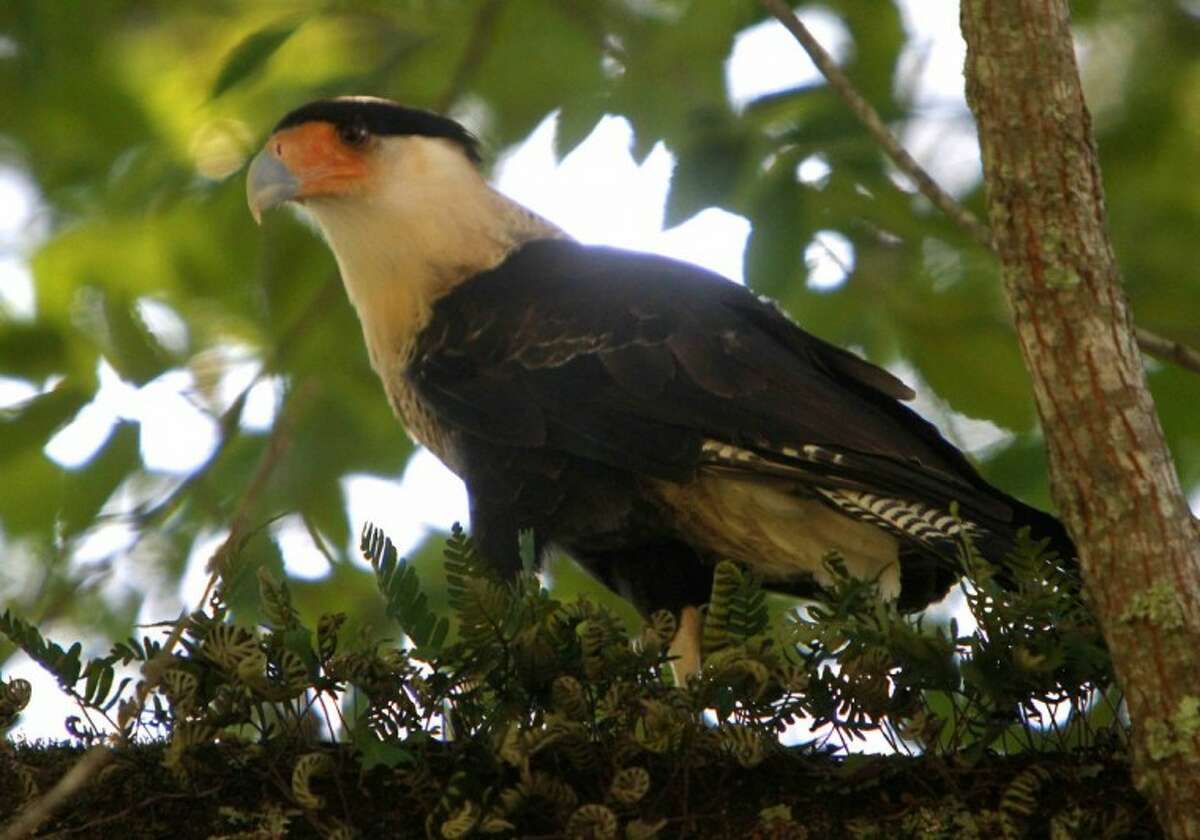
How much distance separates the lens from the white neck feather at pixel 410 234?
14.3ft

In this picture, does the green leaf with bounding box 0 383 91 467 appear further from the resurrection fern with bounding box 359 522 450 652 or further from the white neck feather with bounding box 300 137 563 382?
the resurrection fern with bounding box 359 522 450 652

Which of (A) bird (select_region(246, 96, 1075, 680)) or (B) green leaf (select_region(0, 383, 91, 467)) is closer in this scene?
(A) bird (select_region(246, 96, 1075, 680))

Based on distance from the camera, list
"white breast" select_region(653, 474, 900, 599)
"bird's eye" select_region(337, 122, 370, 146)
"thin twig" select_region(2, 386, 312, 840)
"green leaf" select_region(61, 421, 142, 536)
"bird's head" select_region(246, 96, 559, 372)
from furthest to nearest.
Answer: "bird's eye" select_region(337, 122, 370, 146)
"bird's head" select_region(246, 96, 559, 372)
"green leaf" select_region(61, 421, 142, 536)
"white breast" select_region(653, 474, 900, 599)
"thin twig" select_region(2, 386, 312, 840)

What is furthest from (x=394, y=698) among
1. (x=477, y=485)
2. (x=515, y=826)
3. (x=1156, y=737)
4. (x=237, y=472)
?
(x=237, y=472)

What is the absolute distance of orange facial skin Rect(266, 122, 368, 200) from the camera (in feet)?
14.3

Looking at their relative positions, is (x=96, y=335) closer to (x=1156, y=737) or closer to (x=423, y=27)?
(x=423, y=27)

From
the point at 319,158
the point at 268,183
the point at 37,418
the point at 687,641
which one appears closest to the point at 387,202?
the point at 319,158

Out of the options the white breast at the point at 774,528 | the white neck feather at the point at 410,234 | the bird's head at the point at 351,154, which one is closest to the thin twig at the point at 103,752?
the white breast at the point at 774,528

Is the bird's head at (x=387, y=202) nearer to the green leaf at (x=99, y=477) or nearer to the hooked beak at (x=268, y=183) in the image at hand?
the hooked beak at (x=268, y=183)

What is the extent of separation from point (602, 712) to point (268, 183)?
2.06 m

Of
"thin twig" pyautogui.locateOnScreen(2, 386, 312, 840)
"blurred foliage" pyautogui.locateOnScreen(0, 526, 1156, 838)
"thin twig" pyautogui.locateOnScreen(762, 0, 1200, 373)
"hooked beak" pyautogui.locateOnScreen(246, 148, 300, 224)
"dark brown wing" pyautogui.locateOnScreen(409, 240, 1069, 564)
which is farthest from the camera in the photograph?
"hooked beak" pyautogui.locateOnScreen(246, 148, 300, 224)

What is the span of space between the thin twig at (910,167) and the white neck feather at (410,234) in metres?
1.45

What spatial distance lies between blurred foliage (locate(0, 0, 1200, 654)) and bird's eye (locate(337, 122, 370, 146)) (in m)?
0.16

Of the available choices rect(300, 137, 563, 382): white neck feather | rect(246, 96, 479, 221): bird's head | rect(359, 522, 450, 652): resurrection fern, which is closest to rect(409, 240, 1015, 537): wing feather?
rect(300, 137, 563, 382): white neck feather
